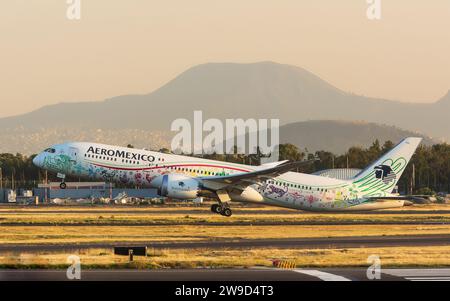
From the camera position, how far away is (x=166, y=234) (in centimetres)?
5538

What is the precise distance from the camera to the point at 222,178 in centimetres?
6278

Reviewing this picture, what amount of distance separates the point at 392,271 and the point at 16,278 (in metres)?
13.1

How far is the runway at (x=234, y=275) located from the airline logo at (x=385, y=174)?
36.9 meters

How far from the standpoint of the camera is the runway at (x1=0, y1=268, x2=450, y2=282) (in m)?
30.3

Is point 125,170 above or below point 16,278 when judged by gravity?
above

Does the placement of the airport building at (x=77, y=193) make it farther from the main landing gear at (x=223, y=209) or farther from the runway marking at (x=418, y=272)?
the runway marking at (x=418, y=272)

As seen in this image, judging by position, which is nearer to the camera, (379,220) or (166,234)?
(166,234)

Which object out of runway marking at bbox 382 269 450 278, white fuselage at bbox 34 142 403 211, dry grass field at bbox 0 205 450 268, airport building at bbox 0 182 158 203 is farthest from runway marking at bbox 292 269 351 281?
airport building at bbox 0 182 158 203

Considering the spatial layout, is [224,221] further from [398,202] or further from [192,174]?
[398,202]

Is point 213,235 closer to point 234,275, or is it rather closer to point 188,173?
point 188,173

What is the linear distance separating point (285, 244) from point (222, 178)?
16161 millimetres

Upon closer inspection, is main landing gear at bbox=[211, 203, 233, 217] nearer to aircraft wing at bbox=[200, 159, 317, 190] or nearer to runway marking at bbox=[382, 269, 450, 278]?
aircraft wing at bbox=[200, 159, 317, 190]

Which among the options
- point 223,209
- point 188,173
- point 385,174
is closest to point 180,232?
point 188,173
